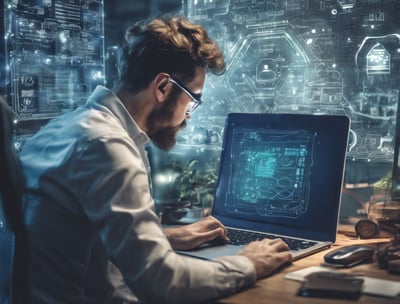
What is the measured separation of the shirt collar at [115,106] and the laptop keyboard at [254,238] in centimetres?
45

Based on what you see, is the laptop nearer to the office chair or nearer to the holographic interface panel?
the holographic interface panel

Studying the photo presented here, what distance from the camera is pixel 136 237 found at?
3.73 ft

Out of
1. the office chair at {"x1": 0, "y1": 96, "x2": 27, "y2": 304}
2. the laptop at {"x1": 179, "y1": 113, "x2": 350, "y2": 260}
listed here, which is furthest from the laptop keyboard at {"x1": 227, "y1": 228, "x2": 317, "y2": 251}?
the office chair at {"x1": 0, "y1": 96, "x2": 27, "y2": 304}

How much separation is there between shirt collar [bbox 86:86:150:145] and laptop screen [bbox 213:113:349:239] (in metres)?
0.48

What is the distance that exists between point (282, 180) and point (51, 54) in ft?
3.33

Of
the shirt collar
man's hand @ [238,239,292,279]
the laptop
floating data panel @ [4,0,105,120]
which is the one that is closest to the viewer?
man's hand @ [238,239,292,279]

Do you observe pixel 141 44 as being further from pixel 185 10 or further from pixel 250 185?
pixel 185 10

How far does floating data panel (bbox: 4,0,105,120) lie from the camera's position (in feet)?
6.34

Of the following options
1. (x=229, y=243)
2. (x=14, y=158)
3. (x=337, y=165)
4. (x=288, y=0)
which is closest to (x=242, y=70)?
(x=288, y=0)

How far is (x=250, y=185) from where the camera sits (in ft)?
6.05

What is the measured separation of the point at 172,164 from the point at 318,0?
0.90m

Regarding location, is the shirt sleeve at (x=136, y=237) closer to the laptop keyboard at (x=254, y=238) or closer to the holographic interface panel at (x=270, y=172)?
the laptop keyboard at (x=254, y=238)

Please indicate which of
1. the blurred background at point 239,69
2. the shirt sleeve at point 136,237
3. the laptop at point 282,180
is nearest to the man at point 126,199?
the shirt sleeve at point 136,237

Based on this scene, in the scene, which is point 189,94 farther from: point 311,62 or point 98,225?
point 311,62
